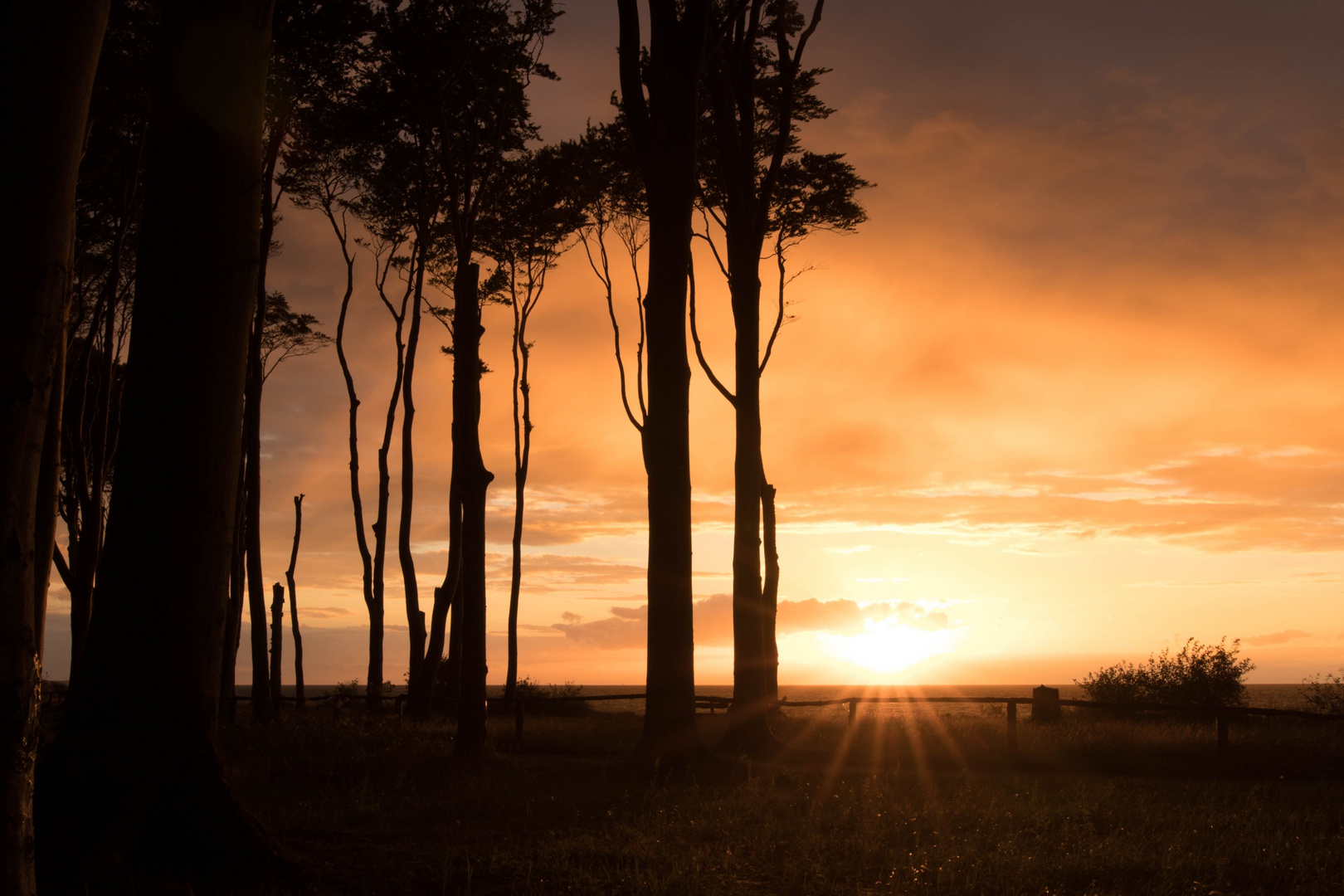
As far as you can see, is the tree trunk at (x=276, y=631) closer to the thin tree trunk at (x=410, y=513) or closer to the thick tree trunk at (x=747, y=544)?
the thin tree trunk at (x=410, y=513)

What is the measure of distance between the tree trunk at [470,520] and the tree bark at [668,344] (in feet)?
9.33

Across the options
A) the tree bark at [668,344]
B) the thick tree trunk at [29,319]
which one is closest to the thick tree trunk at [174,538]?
the thick tree trunk at [29,319]

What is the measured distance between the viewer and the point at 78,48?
378 centimetres

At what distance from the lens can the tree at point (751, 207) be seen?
14.9m

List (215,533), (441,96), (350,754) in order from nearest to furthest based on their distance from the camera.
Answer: (215,533)
(350,754)
(441,96)

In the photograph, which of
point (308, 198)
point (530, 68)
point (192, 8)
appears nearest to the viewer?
point (192, 8)

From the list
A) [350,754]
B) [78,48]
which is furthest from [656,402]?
[78,48]

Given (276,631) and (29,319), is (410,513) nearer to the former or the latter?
(276,631)

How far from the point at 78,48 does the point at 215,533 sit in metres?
2.90

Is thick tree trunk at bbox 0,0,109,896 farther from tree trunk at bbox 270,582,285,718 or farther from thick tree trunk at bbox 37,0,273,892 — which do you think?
tree trunk at bbox 270,582,285,718

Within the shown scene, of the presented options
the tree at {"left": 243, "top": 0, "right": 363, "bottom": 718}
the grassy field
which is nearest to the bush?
the grassy field

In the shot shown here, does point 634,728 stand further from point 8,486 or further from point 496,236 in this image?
point 8,486

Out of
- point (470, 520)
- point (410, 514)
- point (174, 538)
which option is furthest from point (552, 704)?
point (174, 538)

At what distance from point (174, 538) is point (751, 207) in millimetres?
12708
